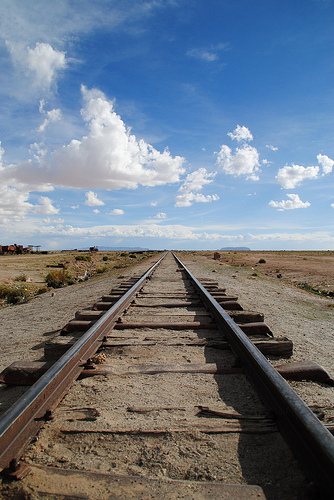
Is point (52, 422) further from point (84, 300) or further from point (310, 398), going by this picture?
point (84, 300)

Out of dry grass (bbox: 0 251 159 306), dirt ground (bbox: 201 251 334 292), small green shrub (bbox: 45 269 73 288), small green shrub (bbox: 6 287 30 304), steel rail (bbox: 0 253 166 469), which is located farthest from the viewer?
dirt ground (bbox: 201 251 334 292)

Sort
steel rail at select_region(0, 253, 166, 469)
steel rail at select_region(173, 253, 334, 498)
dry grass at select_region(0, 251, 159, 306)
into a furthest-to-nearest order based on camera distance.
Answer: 1. dry grass at select_region(0, 251, 159, 306)
2. steel rail at select_region(0, 253, 166, 469)
3. steel rail at select_region(173, 253, 334, 498)

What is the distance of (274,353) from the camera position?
3400 millimetres

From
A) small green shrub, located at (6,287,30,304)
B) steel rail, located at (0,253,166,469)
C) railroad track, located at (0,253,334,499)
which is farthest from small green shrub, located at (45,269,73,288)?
steel rail, located at (0,253,166,469)

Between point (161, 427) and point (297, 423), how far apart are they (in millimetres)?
769

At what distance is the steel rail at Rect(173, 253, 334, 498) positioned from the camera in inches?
59.4

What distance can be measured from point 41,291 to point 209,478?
1020 cm

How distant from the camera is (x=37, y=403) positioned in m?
2.09

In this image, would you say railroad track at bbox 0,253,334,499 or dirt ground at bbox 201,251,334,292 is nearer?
railroad track at bbox 0,253,334,499

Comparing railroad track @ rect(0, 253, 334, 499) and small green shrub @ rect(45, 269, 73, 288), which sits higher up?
railroad track @ rect(0, 253, 334, 499)

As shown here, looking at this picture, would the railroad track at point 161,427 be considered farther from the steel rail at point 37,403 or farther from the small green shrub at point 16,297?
the small green shrub at point 16,297

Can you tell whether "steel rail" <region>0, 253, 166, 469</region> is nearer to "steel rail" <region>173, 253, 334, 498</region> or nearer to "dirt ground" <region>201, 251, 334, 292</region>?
"steel rail" <region>173, 253, 334, 498</region>

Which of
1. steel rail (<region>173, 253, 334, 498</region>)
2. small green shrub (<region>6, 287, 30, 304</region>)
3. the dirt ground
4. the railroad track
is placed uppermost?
steel rail (<region>173, 253, 334, 498</region>)

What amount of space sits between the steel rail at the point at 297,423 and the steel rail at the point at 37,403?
1400mm
